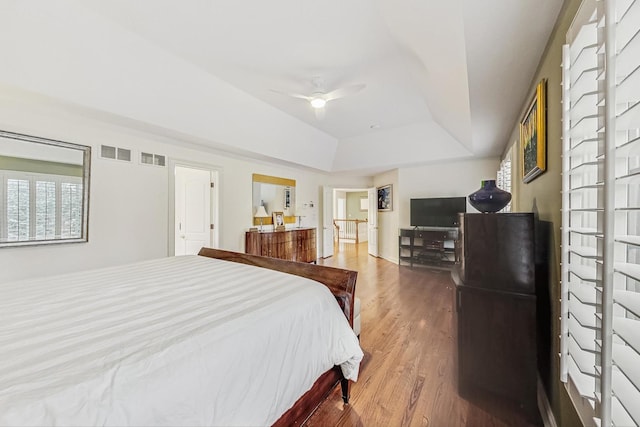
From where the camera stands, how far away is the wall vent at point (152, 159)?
136 inches

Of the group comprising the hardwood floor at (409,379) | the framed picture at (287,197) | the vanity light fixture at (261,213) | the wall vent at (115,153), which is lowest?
the hardwood floor at (409,379)

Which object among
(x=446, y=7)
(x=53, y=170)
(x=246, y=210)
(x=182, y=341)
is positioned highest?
(x=446, y=7)

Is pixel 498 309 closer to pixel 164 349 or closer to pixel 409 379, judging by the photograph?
pixel 409 379

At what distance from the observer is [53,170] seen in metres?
2.64

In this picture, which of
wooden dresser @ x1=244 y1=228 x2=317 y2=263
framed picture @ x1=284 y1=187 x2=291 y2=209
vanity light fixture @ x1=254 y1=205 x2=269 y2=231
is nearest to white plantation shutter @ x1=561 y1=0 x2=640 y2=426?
wooden dresser @ x1=244 y1=228 x2=317 y2=263

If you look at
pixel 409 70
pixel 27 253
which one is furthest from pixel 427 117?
pixel 27 253

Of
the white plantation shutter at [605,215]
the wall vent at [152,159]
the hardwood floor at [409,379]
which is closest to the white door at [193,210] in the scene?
the wall vent at [152,159]

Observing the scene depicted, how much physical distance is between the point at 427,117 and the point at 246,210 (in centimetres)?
371

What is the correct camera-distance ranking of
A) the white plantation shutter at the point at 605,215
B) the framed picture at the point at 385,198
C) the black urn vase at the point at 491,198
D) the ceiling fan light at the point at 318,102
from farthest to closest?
the framed picture at the point at 385,198 → the ceiling fan light at the point at 318,102 → the black urn vase at the point at 491,198 → the white plantation shutter at the point at 605,215

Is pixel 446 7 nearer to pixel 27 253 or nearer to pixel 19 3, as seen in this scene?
pixel 19 3

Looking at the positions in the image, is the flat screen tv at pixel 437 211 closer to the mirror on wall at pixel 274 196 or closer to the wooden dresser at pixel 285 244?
the wooden dresser at pixel 285 244

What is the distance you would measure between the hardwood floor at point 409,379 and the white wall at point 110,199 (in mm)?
3078

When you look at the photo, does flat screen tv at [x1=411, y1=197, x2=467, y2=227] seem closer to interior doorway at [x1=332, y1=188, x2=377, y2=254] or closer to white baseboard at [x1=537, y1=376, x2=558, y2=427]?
white baseboard at [x1=537, y1=376, x2=558, y2=427]

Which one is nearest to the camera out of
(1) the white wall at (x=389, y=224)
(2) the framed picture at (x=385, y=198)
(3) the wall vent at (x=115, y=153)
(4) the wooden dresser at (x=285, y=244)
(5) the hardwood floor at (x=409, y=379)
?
(5) the hardwood floor at (x=409, y=379)
